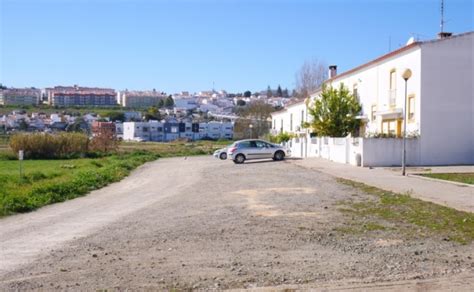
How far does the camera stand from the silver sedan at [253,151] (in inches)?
1448

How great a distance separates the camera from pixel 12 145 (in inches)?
2309

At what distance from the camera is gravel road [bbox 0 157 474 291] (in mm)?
7043

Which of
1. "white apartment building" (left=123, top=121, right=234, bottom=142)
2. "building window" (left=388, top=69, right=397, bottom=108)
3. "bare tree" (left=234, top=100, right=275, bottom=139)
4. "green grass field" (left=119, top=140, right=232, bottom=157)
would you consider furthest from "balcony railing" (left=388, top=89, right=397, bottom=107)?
"white apartment building" (left=123, top=121, right=234, bottom=142)

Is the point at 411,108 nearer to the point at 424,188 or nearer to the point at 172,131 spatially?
the point at 424,188

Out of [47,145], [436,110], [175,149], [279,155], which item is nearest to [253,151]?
[279,155]

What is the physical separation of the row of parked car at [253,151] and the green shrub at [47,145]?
94.5 feet

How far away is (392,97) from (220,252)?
89.8 ft

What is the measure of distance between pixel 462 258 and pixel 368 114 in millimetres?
30611

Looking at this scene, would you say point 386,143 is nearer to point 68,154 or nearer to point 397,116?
point 397,116

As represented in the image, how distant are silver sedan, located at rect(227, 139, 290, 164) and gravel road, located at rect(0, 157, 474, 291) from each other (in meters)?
21.8

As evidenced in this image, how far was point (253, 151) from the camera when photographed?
37.1 m

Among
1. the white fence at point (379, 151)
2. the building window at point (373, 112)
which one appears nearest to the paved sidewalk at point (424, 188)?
the white fence at point (379, 151)

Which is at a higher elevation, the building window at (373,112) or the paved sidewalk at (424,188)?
the building window at (373,112)

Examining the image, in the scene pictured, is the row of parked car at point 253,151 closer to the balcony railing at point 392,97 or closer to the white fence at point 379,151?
the white fence at point 379,151
